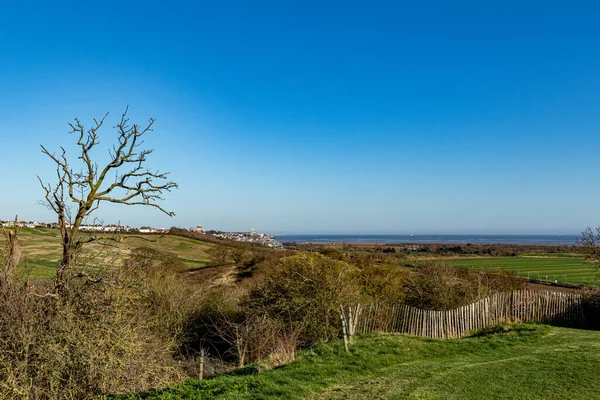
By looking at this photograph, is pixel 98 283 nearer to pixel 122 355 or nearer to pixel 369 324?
pixel 122 355

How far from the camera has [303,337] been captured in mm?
18906

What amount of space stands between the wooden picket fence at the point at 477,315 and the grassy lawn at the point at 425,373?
2.46 meters

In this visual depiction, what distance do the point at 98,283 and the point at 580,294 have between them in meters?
22.8

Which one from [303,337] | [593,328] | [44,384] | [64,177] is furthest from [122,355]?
[593,328]

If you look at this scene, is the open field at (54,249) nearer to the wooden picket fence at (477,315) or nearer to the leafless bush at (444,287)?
the wooden picket fence at (477,315)

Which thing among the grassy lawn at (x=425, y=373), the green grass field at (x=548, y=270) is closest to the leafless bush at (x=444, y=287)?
the grassy lawn at (x=425, y=373)

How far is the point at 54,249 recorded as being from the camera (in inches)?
525

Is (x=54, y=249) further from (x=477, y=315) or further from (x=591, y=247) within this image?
(x=591, y=247)

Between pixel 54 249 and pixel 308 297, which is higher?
pixel 54 249

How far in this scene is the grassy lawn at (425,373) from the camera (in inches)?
367

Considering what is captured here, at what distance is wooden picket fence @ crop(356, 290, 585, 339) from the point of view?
1755 centimetres

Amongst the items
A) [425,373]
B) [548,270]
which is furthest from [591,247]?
[548,270]

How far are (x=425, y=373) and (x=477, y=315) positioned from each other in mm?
9457

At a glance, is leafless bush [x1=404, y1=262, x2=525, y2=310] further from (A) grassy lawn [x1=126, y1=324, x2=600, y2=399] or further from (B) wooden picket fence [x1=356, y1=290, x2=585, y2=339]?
(A) grassy lawn [x1=126, y1=324, x2=600, y2=399]
